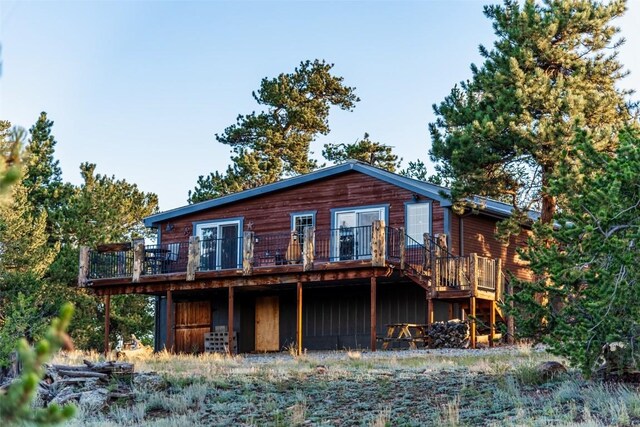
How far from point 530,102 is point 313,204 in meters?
6.49

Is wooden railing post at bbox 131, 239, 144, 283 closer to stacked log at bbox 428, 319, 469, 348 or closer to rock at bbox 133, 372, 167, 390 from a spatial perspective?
stacked log at bbox 428, 319, 469, 348

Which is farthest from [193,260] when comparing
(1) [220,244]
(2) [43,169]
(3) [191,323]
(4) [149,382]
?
(2) [43,169]

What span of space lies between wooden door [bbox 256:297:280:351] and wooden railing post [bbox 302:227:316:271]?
5.24 m

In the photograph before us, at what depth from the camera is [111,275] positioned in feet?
90.2

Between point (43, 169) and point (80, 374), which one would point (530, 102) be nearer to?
point (80, 374)

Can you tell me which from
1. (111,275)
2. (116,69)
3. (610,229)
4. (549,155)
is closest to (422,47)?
(549,155)

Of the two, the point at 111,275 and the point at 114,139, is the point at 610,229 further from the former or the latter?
the point at 114,139

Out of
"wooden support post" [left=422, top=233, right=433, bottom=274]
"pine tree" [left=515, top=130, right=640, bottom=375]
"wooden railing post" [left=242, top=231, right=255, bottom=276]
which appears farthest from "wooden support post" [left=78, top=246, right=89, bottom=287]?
"pine tree" [left=515, top=130, right=640, bottom=375]

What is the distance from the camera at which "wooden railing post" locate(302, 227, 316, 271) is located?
79.2ft

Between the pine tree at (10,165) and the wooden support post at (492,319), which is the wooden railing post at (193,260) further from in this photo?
the pine tree at (10,165)

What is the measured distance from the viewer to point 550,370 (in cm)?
1521

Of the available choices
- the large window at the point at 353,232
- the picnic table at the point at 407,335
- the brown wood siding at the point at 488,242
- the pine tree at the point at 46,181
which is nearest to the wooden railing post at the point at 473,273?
the picnic table at the point at 407,335

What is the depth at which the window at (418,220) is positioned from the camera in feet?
84.9

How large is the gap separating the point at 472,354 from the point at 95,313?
22075 millimetres
